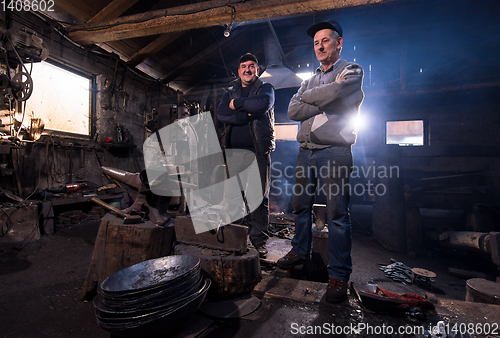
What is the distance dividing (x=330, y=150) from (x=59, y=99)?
6323 millimetres

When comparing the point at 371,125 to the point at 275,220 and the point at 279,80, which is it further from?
the point at 275,220

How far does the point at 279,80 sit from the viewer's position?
700cm

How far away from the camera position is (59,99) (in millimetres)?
5621

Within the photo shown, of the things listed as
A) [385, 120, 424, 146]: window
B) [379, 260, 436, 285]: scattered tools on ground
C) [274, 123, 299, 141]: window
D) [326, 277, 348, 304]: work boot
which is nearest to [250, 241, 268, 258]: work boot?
[326, 277, 348, 304]: work boot

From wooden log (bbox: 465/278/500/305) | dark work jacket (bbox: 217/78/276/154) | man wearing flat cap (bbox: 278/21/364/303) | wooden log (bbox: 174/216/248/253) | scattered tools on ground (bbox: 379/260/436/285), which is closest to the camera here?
man wearing flat cap (bbox: 278/21/364/303)

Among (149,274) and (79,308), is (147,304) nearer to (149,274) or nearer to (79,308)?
(149,274)

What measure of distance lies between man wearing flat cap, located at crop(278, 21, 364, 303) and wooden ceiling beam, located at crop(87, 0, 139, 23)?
5.44 meters

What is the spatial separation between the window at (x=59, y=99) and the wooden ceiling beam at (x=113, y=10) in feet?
4.79

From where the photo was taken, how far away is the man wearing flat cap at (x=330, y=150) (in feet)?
6.58

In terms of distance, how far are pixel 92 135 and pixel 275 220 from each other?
5.23 metres

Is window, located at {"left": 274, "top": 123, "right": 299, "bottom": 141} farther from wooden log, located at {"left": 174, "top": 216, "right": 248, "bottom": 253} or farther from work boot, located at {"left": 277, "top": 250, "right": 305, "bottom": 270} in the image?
work boot, located at {"left": 277, "top": 250, "right": 305, "bottom": 270}

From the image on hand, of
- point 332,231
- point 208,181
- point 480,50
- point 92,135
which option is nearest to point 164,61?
point 92,135

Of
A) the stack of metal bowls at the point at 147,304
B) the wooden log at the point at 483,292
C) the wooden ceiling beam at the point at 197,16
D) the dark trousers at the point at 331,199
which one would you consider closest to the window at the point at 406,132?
the wooden ceiling beam at the point at 197,16

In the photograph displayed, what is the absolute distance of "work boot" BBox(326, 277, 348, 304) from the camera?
77.0 inches
